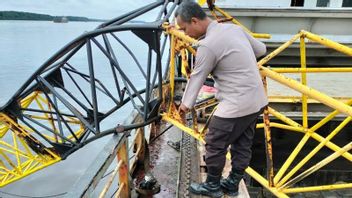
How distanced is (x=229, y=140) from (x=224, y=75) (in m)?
0.61

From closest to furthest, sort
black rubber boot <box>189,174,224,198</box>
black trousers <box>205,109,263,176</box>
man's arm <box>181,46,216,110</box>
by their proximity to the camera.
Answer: man's arm <box>181,46,216,110</box>
black trousers <box>205,109,263,176</box>
black rubber boot <box>189,174,224,198</box>

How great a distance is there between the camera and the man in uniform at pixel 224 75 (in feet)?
8.79

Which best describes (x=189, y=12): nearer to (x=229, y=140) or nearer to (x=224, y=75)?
(x=224, y=75)

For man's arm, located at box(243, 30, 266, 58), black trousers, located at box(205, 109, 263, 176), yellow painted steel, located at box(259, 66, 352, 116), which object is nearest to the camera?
yellow painted steel, located at box(259, 66, 352, 116)

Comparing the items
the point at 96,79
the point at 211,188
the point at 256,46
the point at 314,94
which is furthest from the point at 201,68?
the point at 96,79

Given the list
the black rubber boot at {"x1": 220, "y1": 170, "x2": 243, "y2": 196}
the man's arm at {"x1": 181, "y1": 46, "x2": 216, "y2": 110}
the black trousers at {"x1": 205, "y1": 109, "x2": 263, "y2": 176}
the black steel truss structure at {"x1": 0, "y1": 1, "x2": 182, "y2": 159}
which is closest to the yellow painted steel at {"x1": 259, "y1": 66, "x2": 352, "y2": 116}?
the black trousers at {"x1": 205, "y1": 109, "x2": 263, "y2": 176}

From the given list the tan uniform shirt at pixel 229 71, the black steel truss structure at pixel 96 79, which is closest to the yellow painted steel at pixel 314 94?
the tan uniform shirt at pixel 229 71

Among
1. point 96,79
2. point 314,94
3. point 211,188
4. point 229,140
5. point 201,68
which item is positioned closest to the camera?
point 314,94

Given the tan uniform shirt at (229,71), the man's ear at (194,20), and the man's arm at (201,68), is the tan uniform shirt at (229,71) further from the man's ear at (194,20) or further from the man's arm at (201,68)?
the man's ear at (194,20)

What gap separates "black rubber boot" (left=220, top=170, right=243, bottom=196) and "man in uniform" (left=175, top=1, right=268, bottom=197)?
353 millimetres

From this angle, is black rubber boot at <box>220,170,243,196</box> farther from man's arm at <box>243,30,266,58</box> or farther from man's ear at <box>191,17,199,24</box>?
man's ear at <box>191,17,199,24</box>

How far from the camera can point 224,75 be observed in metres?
2.79

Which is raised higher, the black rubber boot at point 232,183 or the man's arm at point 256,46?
the man's arm at point 256,46

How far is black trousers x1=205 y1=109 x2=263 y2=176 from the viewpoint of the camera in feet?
9.48
